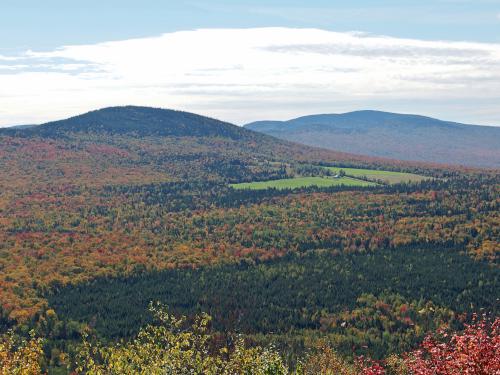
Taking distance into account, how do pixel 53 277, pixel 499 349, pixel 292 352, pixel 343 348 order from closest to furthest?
pixel 499 349, pixel 292 352, pixel 343 348, pixel 53 277

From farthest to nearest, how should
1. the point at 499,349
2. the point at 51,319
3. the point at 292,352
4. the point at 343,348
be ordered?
the point at 51,319
the point at 343,348
the point at 292,352
the point at 499,349

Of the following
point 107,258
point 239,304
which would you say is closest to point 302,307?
point 239,304

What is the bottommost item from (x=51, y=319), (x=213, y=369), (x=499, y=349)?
(x=51, y=319)

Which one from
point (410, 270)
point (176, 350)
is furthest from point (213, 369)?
point (410, 270)

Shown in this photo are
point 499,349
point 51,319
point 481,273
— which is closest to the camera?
point 499,349

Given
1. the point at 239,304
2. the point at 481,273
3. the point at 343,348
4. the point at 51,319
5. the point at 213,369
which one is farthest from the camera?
the point at 481,273

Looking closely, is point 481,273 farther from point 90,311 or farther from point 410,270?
point 90,311

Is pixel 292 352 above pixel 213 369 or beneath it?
beneath

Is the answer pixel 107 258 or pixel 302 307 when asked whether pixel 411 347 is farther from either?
pixel 107 258

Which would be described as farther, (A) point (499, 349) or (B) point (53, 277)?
(B) point (53, 277)
